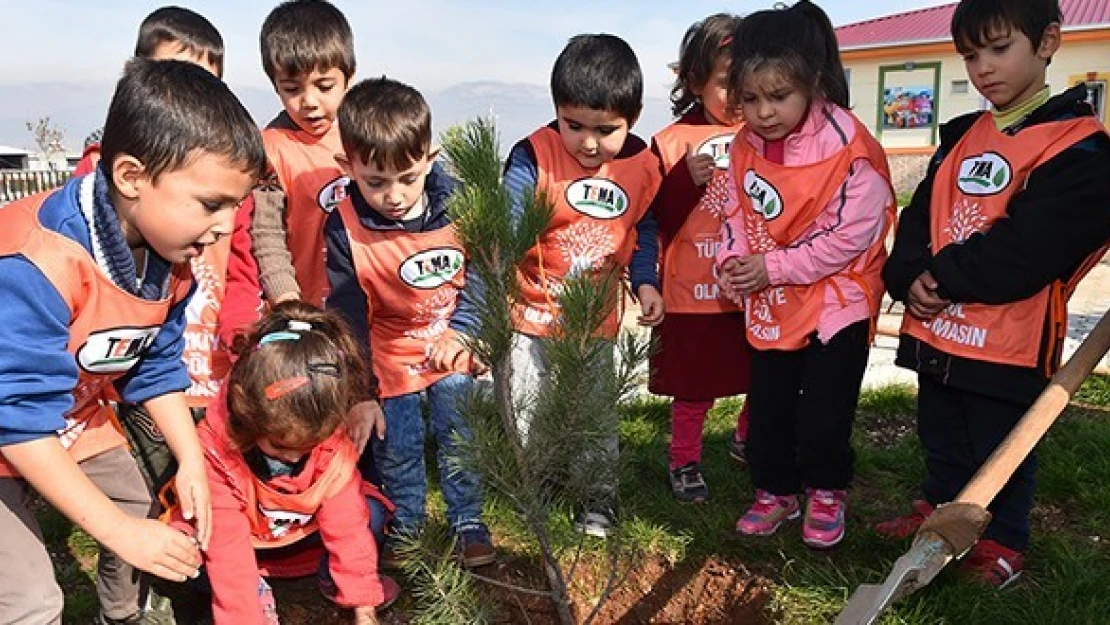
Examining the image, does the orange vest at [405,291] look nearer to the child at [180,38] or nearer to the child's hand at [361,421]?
the child's hand at [361,421]

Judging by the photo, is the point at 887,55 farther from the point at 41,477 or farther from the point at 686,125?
the point at 41,477

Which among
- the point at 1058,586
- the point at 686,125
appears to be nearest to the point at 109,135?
the point at 686,125

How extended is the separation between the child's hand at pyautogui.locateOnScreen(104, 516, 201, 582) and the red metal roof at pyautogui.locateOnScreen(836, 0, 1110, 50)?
18555 mm

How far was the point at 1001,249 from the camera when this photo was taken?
228 cm

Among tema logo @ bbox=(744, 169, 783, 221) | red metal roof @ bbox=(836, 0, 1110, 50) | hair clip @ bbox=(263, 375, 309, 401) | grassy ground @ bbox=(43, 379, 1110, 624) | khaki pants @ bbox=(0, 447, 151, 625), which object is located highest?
red metal roof @ bbox=(836, 0, 1110, 50)

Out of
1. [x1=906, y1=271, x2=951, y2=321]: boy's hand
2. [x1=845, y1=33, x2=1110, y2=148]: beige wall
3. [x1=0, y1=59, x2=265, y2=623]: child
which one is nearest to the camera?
[x1=0, y1=59, x2=265, y2=623]: child

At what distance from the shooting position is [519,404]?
190 cm

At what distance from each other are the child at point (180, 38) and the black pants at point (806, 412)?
6.96 ft

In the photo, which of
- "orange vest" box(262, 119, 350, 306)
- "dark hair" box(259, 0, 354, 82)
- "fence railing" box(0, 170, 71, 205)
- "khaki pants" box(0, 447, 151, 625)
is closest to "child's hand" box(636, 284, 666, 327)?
"orange vest" box(262, 119, 350, 306)

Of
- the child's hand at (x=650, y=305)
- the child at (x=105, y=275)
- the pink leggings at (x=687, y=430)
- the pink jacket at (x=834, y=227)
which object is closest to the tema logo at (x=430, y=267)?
the child's hand at (x=650, y=305)

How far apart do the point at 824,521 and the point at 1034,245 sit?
102 cm

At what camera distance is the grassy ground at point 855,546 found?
2.36 m

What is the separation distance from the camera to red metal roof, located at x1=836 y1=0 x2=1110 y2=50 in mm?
17312

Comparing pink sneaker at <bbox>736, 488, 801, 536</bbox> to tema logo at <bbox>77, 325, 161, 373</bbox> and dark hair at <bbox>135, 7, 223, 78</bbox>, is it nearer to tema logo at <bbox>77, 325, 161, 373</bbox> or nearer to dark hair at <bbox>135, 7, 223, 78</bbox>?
tema logo at <bbox>77, 325, 161, 373</bbox>
